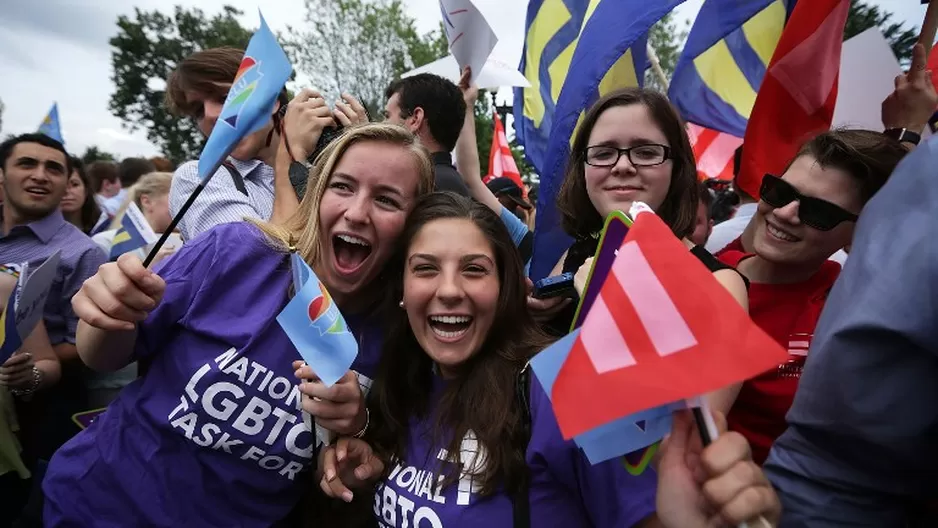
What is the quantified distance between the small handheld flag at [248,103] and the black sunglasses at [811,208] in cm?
149

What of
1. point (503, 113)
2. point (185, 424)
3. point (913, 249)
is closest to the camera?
point (913, 249)

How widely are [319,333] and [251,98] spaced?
684mm

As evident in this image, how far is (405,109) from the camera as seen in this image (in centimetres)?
334

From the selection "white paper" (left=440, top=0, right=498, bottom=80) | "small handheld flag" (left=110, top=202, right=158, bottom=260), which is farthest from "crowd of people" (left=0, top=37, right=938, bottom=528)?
"small handheld flag" (left=110, top=202, right=158, bottom=260)

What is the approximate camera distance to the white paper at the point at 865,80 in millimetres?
2742

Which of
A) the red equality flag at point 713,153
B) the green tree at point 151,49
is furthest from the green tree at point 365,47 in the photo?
the red equality flag at point 713,153

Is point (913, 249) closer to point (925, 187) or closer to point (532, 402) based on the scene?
point (925, 187)

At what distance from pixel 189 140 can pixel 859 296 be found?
121ft

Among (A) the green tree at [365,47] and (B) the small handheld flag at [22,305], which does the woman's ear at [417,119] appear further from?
(A) the green tree at [365,47]

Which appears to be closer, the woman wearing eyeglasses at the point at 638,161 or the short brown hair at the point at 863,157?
the short brown hair at the point at 863,157

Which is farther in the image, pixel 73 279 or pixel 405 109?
pixel 405 109

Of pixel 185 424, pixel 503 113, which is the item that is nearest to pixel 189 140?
pixel 503 113

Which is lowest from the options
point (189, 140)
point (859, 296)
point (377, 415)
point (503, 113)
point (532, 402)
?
point (189, 140)

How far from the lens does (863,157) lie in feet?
5.56
